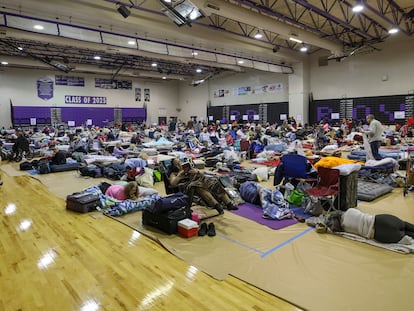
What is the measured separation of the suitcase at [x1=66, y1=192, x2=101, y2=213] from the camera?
4.79 m

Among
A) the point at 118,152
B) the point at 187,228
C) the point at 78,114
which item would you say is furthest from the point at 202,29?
the point at 78,114

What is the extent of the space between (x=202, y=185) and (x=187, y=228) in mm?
842

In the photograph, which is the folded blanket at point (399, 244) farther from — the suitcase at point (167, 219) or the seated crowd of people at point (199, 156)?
the suitcase at point (167, 219)

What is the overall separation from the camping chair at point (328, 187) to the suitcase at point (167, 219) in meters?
1.75

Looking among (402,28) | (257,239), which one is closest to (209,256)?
(257,239)

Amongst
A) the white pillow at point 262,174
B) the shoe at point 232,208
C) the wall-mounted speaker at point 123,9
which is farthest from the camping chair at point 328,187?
the wall-mounted speaker at point 123,9

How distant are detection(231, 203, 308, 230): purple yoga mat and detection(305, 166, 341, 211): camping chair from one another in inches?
15.6

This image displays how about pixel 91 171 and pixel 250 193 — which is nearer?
pixel 250 193

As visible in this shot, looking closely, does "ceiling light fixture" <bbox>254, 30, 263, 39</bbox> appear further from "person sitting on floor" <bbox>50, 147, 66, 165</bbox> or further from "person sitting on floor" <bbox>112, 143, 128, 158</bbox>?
"person sitting on floor" <bbox>50, 147, 66, 165</bbox>

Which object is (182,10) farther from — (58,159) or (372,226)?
(372,226)

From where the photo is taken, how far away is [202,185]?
4391 mm

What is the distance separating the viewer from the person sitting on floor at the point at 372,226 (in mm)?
3350

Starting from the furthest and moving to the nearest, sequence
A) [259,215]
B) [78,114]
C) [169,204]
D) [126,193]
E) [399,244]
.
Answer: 1. [78,114]
2. [126,193]
3. [259,215]
4. [169,204]
5. [399,244]

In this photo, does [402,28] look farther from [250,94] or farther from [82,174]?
[82,174]
